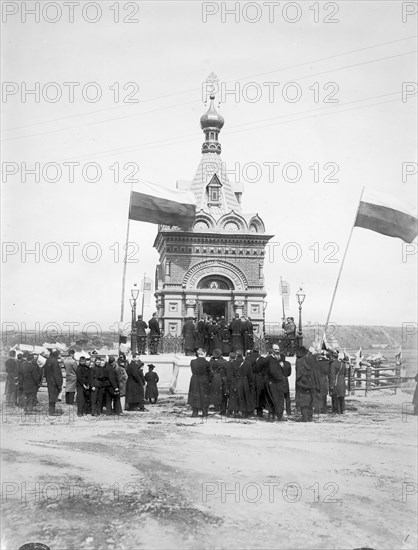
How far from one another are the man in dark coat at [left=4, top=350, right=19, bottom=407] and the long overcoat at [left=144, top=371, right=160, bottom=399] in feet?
10.8

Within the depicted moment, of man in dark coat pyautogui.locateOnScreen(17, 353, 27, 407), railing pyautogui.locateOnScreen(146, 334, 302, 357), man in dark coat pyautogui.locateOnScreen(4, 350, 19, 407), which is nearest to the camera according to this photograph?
man in dark coat pyautogui.locateOnScreen(17, 353, 27, 407)

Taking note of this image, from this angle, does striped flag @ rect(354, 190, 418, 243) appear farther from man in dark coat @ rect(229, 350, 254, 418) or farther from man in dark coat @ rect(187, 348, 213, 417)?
man in dark coat @ rect(187, 348, 213, 417)

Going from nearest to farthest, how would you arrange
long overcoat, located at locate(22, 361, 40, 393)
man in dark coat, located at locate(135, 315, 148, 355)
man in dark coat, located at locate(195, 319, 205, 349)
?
long overcoat, located at locate(22, 361, 40, 393) → man in dark coat, located at locate(195, 319, 205, 349) → man in dark coat, located at locate(135, 315, 148, 355)

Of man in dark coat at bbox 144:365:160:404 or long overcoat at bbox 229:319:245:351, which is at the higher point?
long overcoat at bbox 229:319:245:351

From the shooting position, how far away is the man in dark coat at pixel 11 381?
46.2ft

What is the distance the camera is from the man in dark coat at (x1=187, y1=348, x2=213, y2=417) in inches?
480

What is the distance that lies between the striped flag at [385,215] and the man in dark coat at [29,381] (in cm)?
892

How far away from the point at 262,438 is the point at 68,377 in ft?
21.5

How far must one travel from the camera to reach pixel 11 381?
1429 centimetres

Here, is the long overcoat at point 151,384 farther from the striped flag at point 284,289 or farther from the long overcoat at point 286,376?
the striped flag at point 284,289

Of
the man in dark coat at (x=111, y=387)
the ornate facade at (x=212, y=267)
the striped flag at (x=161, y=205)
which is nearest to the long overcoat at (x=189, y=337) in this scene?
the striped flag at (x=161, y=205)

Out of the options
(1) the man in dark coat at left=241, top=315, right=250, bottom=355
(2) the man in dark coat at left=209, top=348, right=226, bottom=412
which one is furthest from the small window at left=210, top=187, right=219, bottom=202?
(2) the man in dark coat at left=209, top=348, right=226, bottom=412

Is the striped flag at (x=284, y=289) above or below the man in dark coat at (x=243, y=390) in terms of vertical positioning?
above

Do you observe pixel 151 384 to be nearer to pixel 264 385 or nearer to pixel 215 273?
pixel 264 385
